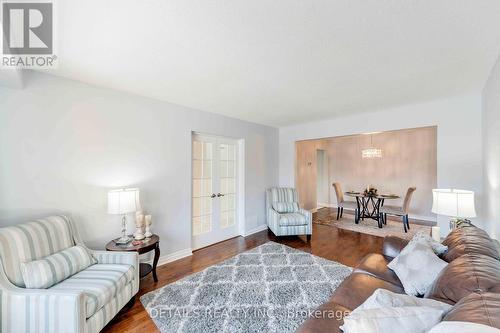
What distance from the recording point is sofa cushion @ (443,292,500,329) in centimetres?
70

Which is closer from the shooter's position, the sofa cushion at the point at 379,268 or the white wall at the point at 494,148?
the sofa cushion at the point at 379,268

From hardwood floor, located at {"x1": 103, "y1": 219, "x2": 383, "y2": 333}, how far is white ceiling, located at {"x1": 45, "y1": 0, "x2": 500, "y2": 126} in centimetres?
239

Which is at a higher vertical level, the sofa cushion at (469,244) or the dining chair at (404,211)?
the sofa cushion at (469,244)

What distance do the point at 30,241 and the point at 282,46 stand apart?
8.73 feet

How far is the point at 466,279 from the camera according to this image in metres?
1.13

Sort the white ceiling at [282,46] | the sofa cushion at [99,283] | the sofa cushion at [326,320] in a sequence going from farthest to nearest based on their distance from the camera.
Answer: the sofa cushion at [99,283]
the white ceiling at [282,46]
the sofa cushion at [326,320]

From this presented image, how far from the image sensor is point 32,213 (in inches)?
82.9

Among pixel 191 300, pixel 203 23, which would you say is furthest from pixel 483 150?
pixel 191 300

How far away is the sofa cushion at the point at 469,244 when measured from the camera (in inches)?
55.5

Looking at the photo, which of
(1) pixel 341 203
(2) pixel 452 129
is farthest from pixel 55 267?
(1) pixel 341 203

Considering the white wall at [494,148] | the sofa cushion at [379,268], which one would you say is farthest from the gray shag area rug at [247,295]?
the white wall at [494,148]

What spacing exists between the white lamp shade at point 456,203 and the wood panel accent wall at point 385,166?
2.86 metres

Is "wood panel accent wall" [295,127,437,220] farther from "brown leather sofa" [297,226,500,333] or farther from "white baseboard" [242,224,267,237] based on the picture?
"brown leather sofa" [297,226,500,333]

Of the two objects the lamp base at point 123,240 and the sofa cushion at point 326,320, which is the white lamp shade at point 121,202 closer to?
the lamp base at point 123,240
